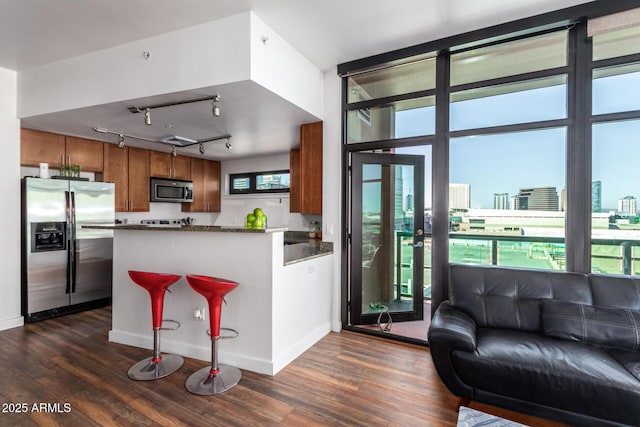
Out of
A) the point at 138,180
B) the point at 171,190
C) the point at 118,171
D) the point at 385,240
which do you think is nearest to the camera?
the point at 385,240

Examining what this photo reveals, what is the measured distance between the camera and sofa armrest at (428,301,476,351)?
2.04 metres

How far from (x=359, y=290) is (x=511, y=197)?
177cm

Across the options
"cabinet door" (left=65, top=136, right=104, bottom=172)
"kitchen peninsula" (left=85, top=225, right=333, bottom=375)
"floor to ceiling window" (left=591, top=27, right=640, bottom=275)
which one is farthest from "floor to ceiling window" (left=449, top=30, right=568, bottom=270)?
"cabinet door" (left=65, top=136, right=104, bottom=172)

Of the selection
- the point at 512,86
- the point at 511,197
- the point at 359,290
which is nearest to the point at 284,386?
the point at 359,290

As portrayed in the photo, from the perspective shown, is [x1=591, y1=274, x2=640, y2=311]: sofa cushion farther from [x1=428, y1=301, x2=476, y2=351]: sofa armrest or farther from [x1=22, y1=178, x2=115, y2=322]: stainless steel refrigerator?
[x1=22, y1=178, x2=115, y2=322]: stainless steel refrigerator

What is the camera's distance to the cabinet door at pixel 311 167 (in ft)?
12.0

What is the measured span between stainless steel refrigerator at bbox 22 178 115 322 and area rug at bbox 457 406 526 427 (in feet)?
14.8

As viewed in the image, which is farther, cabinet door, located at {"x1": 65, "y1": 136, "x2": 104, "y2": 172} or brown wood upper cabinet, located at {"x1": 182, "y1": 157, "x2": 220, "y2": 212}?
brown wood upper cabinet, located at {"x1": 182, "y1": 157, "x2": 220, "y2": 212}

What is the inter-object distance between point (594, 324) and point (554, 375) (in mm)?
692

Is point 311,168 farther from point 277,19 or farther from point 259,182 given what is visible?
point 259,182

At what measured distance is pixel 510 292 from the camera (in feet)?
8.35

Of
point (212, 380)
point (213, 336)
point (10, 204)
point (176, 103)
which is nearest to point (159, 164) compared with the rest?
point (10, 204)

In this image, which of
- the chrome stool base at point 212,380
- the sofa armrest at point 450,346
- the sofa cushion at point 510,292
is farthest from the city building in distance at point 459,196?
the chrome stool base at point 212,380

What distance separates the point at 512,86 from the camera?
2.82 m
